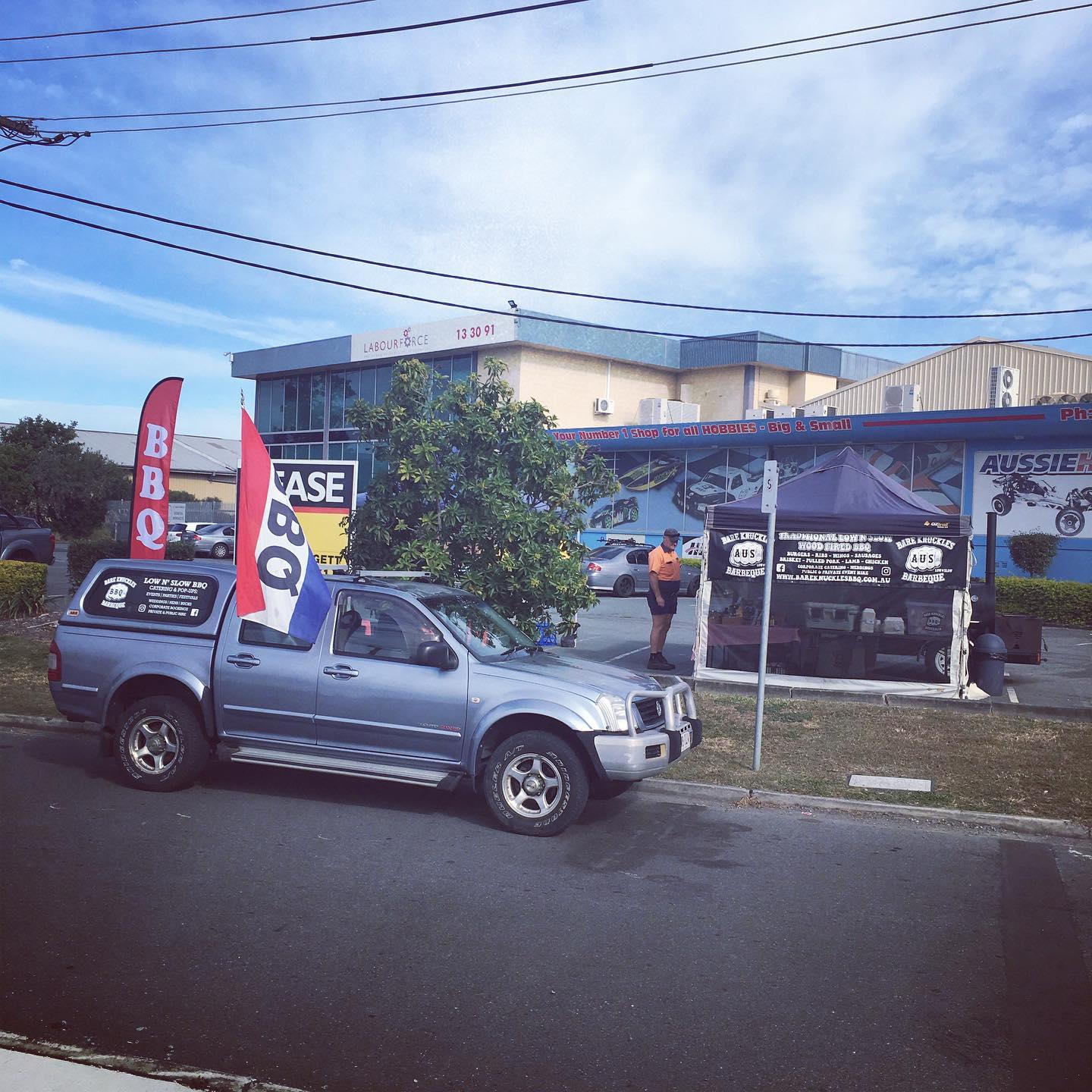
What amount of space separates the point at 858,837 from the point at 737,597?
21.7 ft

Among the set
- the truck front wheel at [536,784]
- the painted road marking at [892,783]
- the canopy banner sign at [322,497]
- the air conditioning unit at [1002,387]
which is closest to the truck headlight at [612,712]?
the truck front wheel at [536,784]

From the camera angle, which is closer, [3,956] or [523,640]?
[3,956]

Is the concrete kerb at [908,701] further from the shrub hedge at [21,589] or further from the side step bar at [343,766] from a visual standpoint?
the shrub hedge at [21,589]

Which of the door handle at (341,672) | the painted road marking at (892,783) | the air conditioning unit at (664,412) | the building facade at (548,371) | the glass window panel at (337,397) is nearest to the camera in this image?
the door handle at (341,672)

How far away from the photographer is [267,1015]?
14.6 ft

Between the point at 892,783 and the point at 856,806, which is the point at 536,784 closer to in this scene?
the point at 856,806

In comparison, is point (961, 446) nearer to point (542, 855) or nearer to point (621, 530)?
point (621, 530)

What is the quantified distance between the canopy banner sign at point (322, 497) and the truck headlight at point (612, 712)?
8.24m

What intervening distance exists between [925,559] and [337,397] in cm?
4056

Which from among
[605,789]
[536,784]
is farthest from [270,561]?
[605,789]

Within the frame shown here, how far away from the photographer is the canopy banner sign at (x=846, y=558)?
12.9 metres

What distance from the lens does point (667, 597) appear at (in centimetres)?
→ 1494

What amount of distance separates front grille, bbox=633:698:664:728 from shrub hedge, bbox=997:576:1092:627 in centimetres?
1651

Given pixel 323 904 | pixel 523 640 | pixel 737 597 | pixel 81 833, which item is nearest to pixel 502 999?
pixel 323 904
